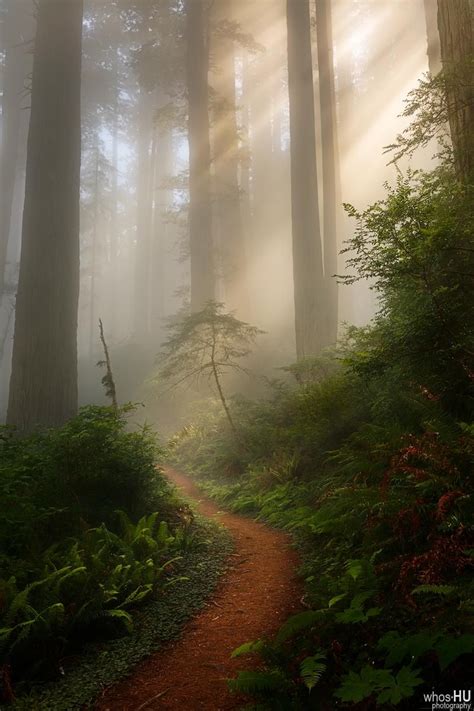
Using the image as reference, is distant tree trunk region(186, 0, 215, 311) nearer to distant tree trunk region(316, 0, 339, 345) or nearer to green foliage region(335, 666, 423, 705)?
distant tree trunk region(316, 0, 339, 345)

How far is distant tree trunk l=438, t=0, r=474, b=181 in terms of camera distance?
5477mm

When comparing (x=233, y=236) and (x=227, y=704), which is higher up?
(x=233, y=236)

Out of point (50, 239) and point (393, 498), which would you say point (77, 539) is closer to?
point (393, 498)

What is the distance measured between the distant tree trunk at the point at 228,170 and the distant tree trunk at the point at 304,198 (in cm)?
731

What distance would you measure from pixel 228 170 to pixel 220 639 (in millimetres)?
22196

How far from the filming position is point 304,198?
13875 millimetres

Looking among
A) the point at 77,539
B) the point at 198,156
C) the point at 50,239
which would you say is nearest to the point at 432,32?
the point at 198,156

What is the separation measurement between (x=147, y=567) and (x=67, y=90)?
38.1 feet

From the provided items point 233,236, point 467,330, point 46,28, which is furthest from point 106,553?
point 233,236

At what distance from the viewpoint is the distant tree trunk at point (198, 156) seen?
18.6 m

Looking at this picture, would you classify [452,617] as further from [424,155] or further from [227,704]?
[424,155]

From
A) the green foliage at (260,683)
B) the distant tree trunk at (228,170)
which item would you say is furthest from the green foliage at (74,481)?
the distant tree trunk at (228,170)

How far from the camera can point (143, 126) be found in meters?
36.1

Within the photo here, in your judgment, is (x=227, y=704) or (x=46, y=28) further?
(x=46, y=28)
